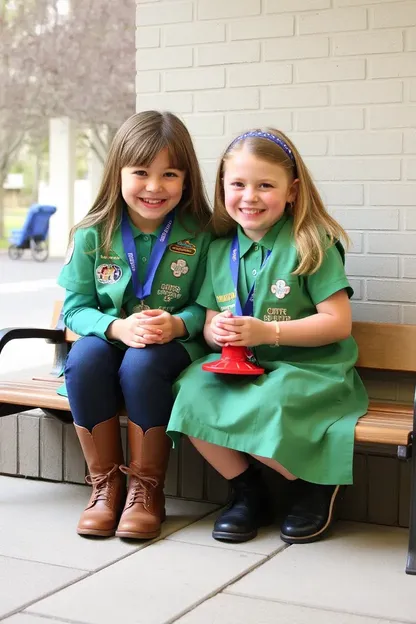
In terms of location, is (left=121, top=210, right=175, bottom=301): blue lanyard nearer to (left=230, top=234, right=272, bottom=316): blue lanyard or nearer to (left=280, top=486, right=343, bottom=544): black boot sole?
(left=230, top=234, right=272, bottom=316): blue lanyard

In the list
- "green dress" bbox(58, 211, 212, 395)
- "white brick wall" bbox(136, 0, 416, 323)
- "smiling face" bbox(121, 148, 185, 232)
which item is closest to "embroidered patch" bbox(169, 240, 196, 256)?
"green dress" bbox(58, 211, 212, 395)

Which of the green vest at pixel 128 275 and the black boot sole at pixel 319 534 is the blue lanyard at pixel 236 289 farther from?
the black boot sole at pixel 319 534

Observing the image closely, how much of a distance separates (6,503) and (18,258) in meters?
14.9

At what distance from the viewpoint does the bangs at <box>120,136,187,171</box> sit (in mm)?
3178

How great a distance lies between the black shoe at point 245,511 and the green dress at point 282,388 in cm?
25

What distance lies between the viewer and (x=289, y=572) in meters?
2.71

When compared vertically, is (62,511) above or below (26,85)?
below

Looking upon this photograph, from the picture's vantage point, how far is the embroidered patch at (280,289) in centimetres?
308

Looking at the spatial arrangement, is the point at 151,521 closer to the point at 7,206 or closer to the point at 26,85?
the point at 26,85

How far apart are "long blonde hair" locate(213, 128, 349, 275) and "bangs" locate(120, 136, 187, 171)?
152mm

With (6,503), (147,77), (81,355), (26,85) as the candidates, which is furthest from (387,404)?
(26,85)

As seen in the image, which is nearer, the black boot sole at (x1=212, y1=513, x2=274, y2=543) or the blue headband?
the black boot sole at (x1=212, y1=513, x2=274, y2=543)

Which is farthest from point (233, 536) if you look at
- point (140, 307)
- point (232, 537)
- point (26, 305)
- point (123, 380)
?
point (26, 305)

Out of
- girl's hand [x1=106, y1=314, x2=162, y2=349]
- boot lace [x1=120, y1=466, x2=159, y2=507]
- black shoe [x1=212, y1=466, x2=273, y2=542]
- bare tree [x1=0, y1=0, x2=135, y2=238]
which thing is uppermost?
bare tree [x1=0, y1=0, x2=135, y2=238]
